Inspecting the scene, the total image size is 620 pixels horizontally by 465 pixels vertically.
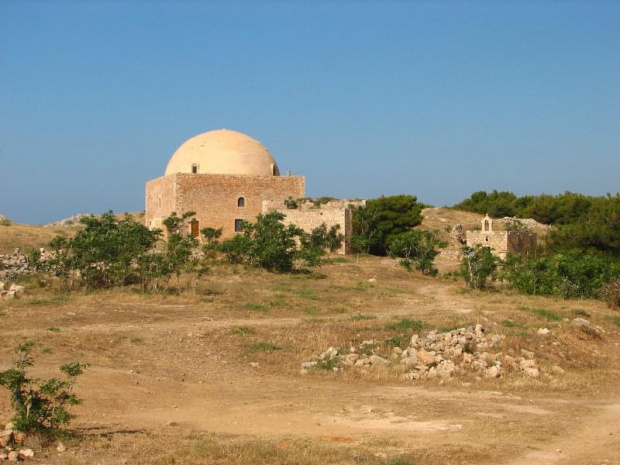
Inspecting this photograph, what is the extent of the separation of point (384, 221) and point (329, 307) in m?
17.8

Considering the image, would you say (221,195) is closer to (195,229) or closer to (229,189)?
(229,189)

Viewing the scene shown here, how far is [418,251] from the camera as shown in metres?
29.0

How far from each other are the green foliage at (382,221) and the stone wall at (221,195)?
3828mm

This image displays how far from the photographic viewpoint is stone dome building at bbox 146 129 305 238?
111ft

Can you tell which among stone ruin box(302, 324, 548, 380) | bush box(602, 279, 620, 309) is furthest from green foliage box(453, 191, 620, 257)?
stone ruin box(302, 324, 548, 380)

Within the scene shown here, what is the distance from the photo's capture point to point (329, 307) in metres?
18.0

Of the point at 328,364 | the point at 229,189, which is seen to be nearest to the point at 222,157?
the point at 229,189

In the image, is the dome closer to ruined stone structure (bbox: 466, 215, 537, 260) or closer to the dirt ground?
ruined stone structure (bbox: 466, 215, 537, 260)

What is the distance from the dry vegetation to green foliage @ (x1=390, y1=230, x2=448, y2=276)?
714 cm

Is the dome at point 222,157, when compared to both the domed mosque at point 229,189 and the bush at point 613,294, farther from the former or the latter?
the bush at point 613,294

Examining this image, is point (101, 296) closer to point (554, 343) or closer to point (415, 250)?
point (554, 343)

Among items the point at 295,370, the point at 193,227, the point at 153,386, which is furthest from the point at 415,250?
the point at 153,386

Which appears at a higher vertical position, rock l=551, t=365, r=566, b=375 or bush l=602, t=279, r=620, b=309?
bush l=602, t=279, r=620, b=309

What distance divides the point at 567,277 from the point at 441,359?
1128cm
